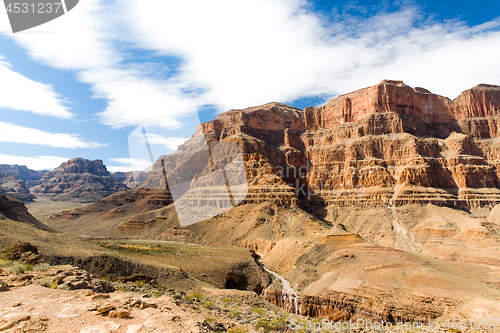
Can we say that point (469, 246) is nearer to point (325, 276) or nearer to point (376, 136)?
point (325, 276)

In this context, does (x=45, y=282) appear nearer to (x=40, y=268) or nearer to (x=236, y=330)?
(x=40, y=268)

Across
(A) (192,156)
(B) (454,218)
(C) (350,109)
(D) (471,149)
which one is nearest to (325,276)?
(B) (454,218)

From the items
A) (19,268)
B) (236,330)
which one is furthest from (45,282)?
(236,330)

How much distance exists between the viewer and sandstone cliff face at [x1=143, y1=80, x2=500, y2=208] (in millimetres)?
91375

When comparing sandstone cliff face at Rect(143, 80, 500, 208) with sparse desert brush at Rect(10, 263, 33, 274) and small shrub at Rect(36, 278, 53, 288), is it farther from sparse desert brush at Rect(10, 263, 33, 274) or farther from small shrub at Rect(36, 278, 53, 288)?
small shrub at Rect(36, 278, 53, 288)

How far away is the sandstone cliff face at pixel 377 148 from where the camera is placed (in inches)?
3597

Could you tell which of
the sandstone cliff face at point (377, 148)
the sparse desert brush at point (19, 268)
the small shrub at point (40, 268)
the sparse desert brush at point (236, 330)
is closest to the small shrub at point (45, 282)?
the sparse desert brush at point (19, 268)

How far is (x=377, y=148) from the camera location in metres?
109

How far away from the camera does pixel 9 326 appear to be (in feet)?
30.3

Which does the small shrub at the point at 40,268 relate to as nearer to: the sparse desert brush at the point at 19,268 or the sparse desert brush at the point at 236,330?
the sparse desert brush at the point at 19,268

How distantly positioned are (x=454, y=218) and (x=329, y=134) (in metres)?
66.6

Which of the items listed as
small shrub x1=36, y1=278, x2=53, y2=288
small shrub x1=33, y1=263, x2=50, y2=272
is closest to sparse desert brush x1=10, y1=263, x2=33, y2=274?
small shrub x1=33, y1=263, x2=50, y2=272

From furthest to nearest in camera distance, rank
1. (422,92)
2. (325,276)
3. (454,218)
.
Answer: (422,92) → (454,218) → (325,276)

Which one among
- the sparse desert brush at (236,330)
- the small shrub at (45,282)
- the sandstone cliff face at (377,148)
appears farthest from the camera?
the sandstone cliff face at (377,148)
